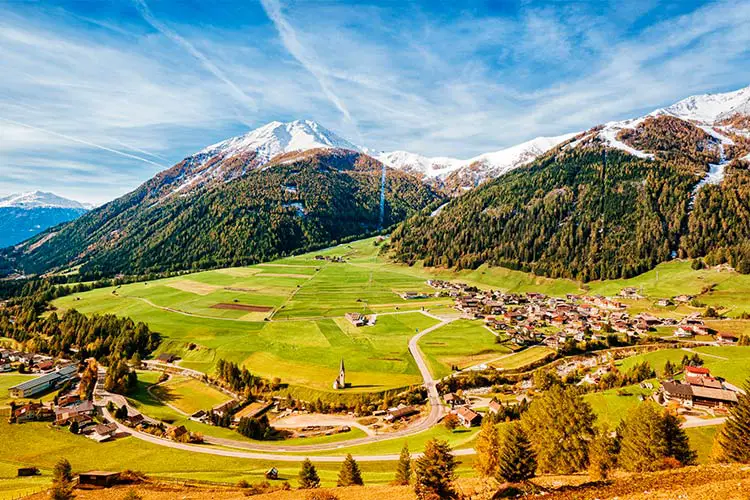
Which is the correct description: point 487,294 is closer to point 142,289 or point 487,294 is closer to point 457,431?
point 457,431

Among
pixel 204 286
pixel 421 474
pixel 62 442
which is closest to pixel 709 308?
pixel 421 474

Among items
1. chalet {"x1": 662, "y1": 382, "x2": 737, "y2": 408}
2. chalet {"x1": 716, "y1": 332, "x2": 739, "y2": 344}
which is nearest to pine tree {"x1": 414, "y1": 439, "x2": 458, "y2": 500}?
chalet {"x1": 662, "y1": 382, "x2": 737, "y2": 408}

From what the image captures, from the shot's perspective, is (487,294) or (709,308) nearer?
(709,308)

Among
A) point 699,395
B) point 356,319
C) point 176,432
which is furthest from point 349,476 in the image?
point 356,319

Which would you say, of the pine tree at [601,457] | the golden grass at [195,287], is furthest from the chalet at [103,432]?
the golden grass at [195,287]

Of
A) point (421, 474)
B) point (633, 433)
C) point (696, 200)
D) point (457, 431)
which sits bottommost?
point (457, 431)

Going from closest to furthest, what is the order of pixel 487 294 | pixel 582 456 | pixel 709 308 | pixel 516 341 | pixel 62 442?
pixel 582 456, pixel 62 442, pixel 516 341, pixel 709 308, pixel 487 294

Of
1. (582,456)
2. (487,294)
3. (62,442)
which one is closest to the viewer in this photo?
(582,456)
